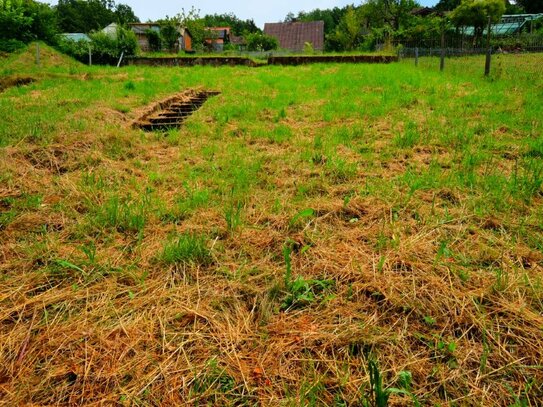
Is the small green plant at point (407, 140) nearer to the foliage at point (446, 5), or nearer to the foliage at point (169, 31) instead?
the foliage at point (169, 31)

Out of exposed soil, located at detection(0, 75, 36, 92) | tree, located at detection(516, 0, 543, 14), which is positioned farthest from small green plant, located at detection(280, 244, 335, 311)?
tree, located at detection(516, 0, 543, 14)

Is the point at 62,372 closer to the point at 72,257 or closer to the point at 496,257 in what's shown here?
the point at 72,257

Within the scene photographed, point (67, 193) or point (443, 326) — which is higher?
point (67, 193)

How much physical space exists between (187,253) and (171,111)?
5.24m

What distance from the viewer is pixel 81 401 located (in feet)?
3.85

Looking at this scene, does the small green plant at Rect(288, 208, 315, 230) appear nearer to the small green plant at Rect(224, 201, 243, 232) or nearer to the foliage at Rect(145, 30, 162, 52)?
the small green plant at Rect(224, 201, 243, 232)

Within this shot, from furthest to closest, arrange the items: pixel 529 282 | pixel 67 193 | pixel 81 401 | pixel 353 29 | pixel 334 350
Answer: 1. pixel 353 29
2. pixel 67 193
3. pixel 529 282
4. pixel 334 350
5. pixel 81 401

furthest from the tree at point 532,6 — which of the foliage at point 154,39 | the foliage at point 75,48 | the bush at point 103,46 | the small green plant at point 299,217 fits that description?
the small green plant at point 299,217

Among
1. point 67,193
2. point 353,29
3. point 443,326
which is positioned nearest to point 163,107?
point 67,193

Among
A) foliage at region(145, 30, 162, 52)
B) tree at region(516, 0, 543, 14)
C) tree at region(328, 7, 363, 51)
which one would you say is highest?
tree at region(516, 0, 543, 14)

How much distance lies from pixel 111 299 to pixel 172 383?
2.05ft

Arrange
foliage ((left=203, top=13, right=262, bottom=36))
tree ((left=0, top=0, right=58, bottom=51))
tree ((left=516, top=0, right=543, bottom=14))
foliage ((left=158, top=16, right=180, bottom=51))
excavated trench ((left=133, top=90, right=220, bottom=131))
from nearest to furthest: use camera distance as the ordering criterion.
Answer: excavated trench ((left=133, top=90, right=220, bottom=131))
tree ((left=0, top=0, right=58, bottom=51))
foliage ((left=158, top=16, right=180, bottom=51))
tree ((left=516, top=0, right=543, bottom=14))
foliage ((left=203, top=13, right=262, bottom=36))

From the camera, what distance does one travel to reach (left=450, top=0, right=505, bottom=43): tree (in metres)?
22.8

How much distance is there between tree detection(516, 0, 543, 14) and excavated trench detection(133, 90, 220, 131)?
47.3 meters
